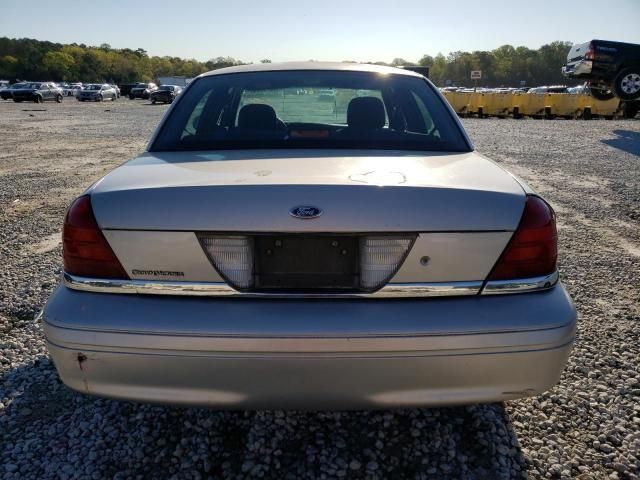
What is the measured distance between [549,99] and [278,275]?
896 inches

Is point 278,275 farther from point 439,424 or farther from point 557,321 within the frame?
point 439,424

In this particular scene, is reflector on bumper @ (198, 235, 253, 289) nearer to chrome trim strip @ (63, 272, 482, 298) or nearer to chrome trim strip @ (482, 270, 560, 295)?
chrome trim strip @ (63, 272, 482, 298)

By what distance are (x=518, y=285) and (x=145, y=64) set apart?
514ft

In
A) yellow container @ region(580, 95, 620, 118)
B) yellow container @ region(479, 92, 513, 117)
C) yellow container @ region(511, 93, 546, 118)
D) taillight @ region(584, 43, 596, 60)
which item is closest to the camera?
taillight @ region(584, 43, 596, 60)

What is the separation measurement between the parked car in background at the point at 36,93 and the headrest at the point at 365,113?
45296mm

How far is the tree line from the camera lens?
375 feet

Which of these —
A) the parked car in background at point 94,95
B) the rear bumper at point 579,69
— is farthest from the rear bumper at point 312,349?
the parked car in background at point 94,95

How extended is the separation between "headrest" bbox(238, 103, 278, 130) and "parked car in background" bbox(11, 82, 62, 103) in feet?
148

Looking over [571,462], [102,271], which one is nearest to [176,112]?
[102,271]

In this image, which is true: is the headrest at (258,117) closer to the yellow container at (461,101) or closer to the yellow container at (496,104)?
the yellow container at (496,104)

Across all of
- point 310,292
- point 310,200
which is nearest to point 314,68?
point 310,200

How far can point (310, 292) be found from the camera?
1753 millimetres

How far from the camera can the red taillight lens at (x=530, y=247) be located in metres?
1.78

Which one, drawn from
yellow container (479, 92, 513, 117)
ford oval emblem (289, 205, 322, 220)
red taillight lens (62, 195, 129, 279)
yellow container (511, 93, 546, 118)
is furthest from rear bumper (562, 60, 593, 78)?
red taillight lens (62, 195, 129, 279)
